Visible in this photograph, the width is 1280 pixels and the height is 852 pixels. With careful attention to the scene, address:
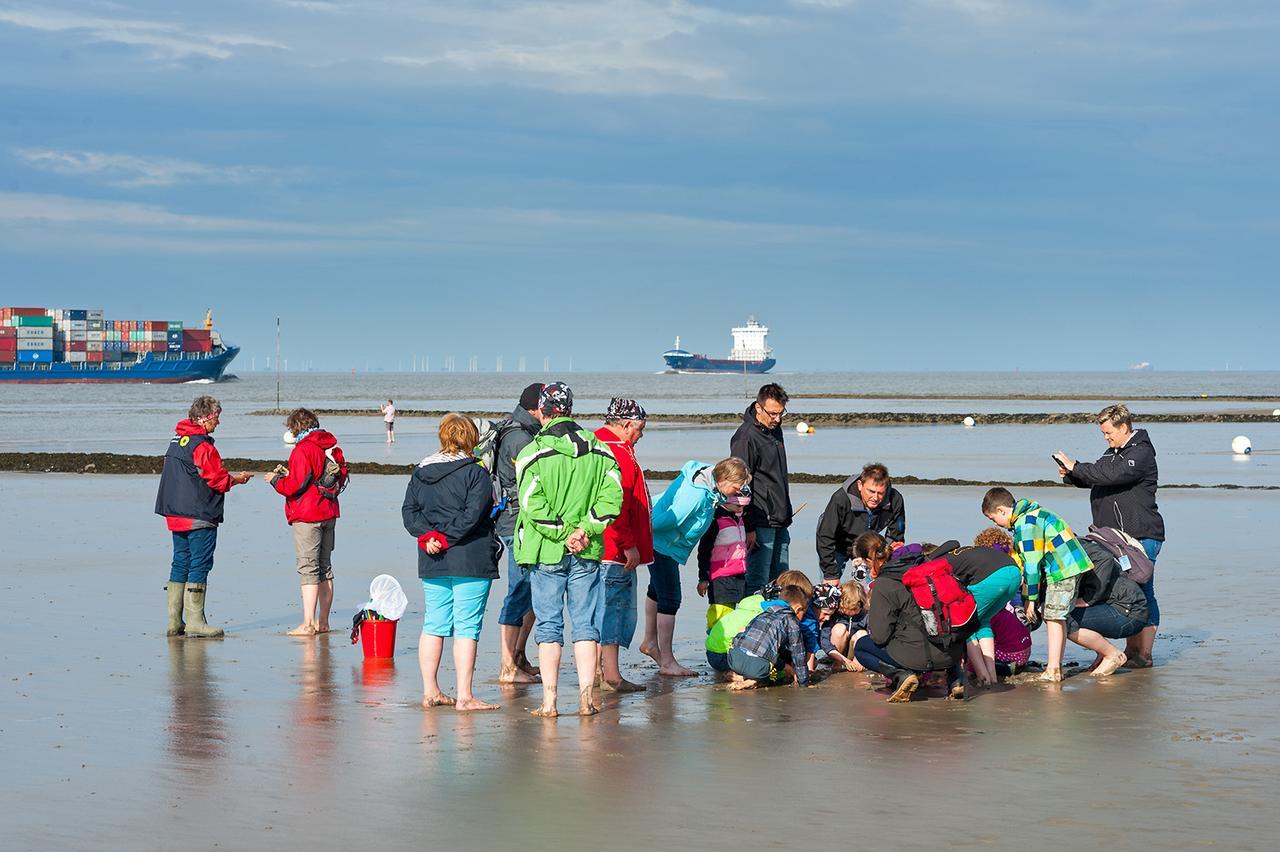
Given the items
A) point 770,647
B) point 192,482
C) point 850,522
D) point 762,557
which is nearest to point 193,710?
point 192,482

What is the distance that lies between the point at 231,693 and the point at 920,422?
51.2m

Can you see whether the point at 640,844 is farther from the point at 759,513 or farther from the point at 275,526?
the point at 275,526

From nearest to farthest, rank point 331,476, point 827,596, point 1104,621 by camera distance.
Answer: point 1104,621, point 827,596, point 331,476

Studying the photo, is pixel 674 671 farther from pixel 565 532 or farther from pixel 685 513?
pixel 565 532

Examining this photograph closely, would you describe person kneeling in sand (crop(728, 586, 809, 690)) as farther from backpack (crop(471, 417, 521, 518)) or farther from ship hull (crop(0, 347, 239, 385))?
ship hull (crop(0, 347, 239, 385))

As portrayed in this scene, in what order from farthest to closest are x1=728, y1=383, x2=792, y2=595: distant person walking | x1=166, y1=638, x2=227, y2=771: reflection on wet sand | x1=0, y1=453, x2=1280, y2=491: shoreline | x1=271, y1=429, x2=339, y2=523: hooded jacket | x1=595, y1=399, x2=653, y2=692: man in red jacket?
x1=0, y1=453, x2=1280, y2=491: shoreline
x1=271, y1=429, x2=339, y2=523: hooded jacket
x1=728, y1=383, x2=792, y2=595: distant person walking
x1=595, y1=399, x2=653, y2=692: man in red jacket
x1=166, y1=638, x2=227, y2=771: reflection on wet sand

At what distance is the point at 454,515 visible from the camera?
8477 mm

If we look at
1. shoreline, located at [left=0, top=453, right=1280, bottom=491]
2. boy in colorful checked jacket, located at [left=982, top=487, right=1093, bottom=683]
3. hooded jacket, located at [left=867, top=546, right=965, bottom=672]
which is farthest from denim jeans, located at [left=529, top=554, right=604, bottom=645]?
shoreline, located at [left=0, top=453, right=1280, bottom=491]

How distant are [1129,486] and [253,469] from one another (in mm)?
22644

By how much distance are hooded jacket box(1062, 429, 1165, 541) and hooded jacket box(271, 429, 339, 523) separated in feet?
17.4

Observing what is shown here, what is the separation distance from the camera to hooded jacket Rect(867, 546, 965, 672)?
8.52 meters

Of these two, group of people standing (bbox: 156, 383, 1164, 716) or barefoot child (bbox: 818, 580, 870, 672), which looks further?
barefoot child (bbox: 818, 580, 870, 672)

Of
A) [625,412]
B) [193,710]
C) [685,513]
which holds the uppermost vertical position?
[625,412]

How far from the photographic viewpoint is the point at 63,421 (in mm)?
59812
